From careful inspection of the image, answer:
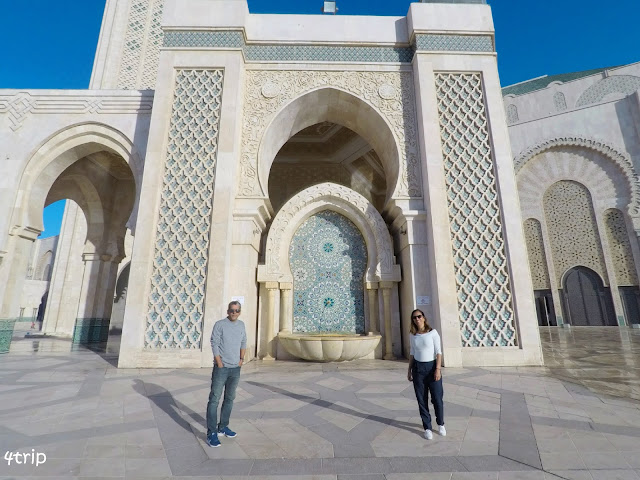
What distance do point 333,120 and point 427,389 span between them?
17.9 feet

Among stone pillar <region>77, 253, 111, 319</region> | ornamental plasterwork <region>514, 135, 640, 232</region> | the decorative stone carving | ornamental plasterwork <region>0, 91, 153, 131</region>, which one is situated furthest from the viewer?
the decorative stone carving

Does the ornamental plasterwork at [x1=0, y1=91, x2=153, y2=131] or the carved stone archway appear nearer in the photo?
the carved stone archway

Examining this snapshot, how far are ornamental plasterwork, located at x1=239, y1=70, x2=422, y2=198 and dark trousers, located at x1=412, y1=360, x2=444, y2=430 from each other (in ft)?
11.8

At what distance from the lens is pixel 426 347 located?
2057 mm

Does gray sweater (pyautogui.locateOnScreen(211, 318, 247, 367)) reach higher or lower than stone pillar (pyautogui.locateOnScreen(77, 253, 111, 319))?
lower

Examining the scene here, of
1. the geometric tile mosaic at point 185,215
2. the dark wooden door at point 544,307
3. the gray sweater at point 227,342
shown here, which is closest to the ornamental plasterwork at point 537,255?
the dark wooden door at point 544,307

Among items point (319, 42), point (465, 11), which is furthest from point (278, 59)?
point (465, 11)

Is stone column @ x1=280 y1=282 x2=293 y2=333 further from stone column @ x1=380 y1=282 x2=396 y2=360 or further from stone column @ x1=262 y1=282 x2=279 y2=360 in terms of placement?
stone column @ x1=380 y1=282 x2=396 y2=360

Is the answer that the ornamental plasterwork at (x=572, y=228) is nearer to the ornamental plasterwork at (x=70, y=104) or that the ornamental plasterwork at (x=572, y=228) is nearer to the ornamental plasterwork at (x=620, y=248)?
the ornamental plasterwork at (x=620, y=248)

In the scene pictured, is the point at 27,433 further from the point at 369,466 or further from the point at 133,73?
the point at 133,73

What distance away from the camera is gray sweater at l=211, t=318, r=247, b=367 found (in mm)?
2027

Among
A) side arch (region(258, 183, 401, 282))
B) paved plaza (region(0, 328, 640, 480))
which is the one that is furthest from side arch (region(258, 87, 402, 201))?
paved plaza (region(0, 328, 640, 480))

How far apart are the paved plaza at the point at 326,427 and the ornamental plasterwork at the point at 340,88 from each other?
125 inches

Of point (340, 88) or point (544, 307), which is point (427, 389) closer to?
point (340, 88)
